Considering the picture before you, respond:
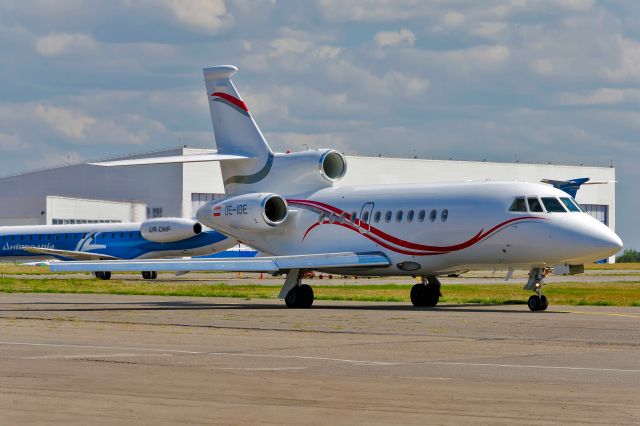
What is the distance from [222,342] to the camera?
67.8ft

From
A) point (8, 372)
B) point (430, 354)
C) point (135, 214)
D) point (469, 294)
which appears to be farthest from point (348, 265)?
point (135, 214)

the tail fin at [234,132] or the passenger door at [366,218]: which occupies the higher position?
the tail fin at [234,132]

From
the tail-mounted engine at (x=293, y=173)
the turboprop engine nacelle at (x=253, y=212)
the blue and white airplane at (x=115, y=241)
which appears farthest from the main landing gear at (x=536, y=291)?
the blue and white airplane at (x=115, y=241)

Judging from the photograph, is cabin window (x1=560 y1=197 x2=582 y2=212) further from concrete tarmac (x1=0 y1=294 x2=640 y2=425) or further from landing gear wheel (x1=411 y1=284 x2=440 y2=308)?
landing gear wheel (x1=411 y1=284 x2=440 y2=308)

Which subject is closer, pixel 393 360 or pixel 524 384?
pixel 524 384

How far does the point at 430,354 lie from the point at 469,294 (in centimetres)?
2611

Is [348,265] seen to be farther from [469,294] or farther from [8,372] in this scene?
[8,372]

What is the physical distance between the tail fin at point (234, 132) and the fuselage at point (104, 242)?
2725 cm

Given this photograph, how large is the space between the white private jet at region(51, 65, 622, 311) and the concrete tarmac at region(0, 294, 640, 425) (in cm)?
307

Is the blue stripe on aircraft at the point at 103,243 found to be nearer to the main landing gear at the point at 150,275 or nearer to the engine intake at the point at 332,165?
the main landing gear at the point at 150,275

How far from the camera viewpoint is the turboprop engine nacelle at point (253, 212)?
37.0m

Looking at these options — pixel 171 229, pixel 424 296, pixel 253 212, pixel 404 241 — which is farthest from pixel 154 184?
pixel 404 241

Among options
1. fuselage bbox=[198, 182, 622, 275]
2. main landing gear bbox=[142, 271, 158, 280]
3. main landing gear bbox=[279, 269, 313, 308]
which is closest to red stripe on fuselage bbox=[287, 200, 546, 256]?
fuselage bbox=[198, 182, 622, 275]

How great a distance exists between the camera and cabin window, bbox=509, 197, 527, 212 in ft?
104
